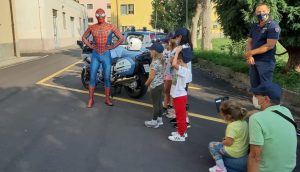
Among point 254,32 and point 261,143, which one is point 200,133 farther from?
point 261,143

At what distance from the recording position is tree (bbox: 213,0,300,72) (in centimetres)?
864

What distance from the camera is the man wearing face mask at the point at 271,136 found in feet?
10.7

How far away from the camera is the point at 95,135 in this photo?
18.5 ft

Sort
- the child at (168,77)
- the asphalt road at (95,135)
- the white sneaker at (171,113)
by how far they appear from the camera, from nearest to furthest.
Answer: the asphalt road at (95,135)
the child at (168,77)
the white sneaker at (171,113)

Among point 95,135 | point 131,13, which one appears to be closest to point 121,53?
point 95,135

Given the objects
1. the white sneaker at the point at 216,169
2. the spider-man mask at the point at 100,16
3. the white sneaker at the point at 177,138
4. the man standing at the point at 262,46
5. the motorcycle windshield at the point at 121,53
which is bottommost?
the white sneaker at the point at 177,138

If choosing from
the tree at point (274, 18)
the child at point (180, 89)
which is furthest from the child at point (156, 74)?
the tree at point (274, 18)

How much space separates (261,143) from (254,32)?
3224 mm

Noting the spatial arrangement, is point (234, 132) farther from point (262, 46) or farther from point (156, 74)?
point (262, 46)

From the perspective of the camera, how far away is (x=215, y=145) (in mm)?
4320

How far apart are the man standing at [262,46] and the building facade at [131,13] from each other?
5309cm

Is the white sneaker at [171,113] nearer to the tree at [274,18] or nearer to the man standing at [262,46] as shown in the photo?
the man standing at [262,46]

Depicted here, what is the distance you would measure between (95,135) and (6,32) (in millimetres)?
18010

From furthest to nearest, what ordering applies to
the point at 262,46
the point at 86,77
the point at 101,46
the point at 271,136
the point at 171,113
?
the point at 86,77 < the point at 101,46 < the point at 171,113 < the point at 262,46 < the point at 271,136
